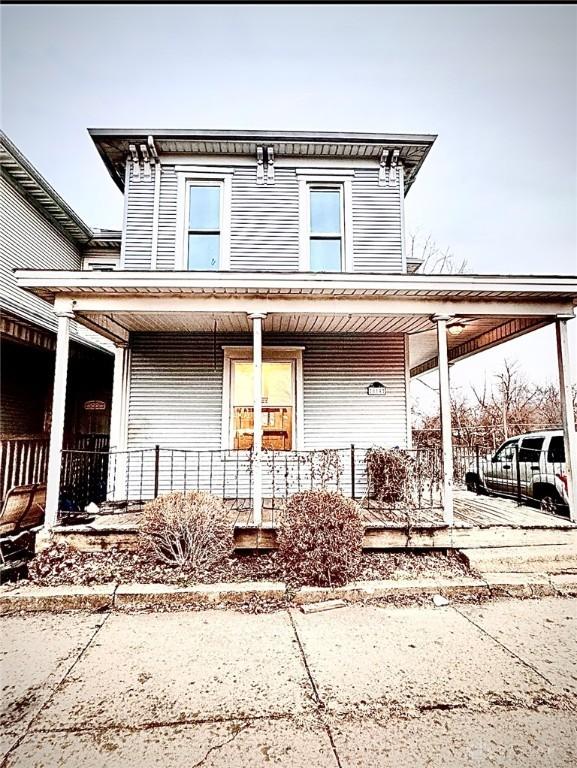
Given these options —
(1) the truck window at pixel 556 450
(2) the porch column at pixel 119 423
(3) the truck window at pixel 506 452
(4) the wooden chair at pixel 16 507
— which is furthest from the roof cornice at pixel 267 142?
(3) the truck window at pixel 506 452

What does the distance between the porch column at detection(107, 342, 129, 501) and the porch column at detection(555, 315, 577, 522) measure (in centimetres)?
697

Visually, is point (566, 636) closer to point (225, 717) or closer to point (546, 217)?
point (225, 717)

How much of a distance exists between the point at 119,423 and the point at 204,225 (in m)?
4.04

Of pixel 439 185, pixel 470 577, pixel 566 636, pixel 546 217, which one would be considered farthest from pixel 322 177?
pixel 439 185

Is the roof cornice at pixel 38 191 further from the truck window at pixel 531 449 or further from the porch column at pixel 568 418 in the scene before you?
the truck window at pixel 531 449

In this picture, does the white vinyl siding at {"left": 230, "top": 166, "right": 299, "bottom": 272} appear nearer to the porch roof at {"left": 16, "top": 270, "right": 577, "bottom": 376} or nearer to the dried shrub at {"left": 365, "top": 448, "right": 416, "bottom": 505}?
the porch roof at {"left": 16, "top": 270, "right": 577, "bottom": 376}

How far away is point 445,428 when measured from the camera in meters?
5.87

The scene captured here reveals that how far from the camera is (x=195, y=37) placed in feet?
33.9

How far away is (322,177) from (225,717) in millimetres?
8487

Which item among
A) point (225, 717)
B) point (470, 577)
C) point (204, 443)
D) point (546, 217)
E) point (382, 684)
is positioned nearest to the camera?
point (225, 717)

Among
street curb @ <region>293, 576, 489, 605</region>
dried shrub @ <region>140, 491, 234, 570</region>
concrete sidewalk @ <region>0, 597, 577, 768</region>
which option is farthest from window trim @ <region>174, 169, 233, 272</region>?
concrete sidewalk @ <region>0, 597, 577, 768</region>

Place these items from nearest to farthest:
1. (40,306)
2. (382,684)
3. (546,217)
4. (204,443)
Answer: (382,684) → (204,443) → (40,306) → (546,217)

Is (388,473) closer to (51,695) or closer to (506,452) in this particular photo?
(506,452)

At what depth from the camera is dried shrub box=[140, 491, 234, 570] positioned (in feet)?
16.2
